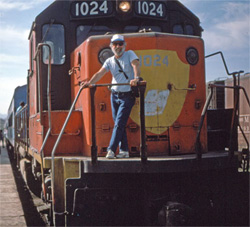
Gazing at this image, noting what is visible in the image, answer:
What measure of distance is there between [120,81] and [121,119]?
41cm

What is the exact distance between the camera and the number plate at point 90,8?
4.67 m

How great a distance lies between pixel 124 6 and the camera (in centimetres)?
460

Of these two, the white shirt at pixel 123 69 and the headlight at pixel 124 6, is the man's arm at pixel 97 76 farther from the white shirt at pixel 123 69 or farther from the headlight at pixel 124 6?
the headlight at pixel 124 6

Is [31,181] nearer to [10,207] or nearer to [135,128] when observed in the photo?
[10,207]

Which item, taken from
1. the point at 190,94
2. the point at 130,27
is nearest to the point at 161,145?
the point at 190,94

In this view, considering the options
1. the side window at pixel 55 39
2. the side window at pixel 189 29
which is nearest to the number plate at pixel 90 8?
the side window at pixel 55 39

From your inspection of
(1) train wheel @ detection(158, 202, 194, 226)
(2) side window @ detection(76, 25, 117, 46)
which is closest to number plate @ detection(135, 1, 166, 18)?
(2) side window @ detection(76, 25, 117, 46)

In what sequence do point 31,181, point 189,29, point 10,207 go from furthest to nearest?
point 31,181 < point 10,207 < point 189,29

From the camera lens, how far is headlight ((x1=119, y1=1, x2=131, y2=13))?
4.57 meters

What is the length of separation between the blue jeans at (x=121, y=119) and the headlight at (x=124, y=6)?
133cm

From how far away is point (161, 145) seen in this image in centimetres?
408

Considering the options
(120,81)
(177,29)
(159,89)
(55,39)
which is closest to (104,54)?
(120,81)

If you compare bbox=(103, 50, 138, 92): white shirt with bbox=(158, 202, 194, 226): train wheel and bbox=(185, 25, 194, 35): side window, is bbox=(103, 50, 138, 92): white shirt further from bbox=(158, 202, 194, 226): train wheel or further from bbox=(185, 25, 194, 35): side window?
bbox=(185, 25, 194, 35): side window

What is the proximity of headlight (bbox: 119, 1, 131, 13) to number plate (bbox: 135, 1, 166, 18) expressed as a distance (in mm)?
170
